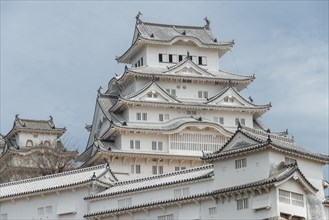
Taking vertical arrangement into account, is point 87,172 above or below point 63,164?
below

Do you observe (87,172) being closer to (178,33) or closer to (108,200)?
(108,200)

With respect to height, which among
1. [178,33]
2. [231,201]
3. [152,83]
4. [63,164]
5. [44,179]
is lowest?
[231,201]

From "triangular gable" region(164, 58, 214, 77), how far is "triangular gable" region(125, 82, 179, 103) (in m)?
2.50

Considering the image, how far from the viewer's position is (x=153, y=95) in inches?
3182

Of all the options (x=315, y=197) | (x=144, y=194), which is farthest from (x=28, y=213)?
(x=315, y=197)

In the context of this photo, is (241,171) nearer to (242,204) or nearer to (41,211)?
(242,204)

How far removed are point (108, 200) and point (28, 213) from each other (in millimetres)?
7166

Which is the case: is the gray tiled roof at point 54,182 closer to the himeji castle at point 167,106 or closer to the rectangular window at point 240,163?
the rectangular window at point 240,163

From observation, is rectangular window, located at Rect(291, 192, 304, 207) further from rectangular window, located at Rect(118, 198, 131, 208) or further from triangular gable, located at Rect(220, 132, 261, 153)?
rectangular window, located at Rect(118, 198, 131, 208)

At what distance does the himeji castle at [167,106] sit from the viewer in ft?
256

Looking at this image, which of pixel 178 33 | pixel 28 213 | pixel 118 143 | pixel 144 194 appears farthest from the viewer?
pixel 178 33

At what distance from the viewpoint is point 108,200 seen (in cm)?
5922

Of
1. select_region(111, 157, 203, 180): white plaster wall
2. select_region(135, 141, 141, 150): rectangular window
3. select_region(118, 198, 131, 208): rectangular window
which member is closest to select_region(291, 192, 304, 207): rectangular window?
select_region(118, 198, 131, 208): rectangular window

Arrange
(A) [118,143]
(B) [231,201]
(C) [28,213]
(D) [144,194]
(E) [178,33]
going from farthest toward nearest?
1. (E) [178,33]
2. (A) [118,143]
3. (C) [28,213]
4. (D) [144,194]
5. (B) [231,201]
